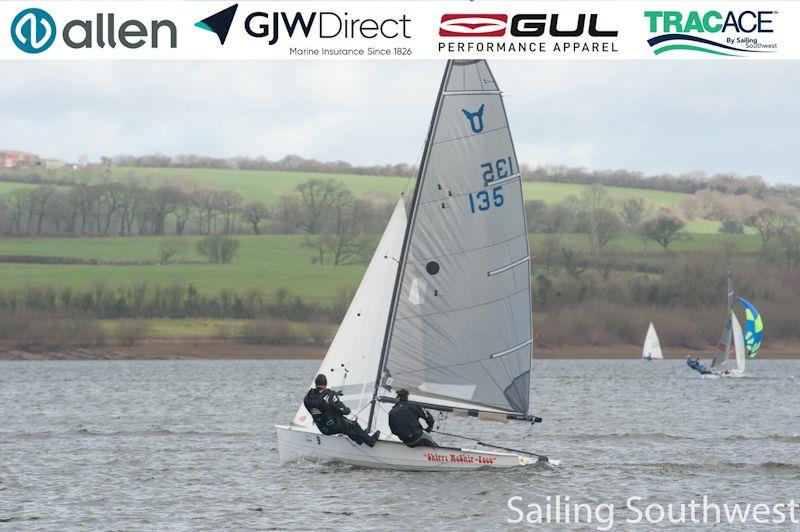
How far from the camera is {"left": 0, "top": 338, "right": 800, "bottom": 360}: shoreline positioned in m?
Result: 161

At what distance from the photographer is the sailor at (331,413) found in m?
26.5

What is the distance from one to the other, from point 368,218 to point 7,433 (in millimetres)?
149828

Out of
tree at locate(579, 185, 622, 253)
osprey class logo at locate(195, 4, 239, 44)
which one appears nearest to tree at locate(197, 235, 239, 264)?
tree at locate(579, 185, 622, 253)

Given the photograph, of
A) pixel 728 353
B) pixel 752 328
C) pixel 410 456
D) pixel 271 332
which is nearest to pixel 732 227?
pixel 271 332

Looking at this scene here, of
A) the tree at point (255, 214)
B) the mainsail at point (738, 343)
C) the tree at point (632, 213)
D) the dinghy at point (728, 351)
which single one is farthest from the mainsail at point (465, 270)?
the tree at point (255, 214)

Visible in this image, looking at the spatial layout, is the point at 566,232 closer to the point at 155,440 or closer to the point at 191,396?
the point at 191,396

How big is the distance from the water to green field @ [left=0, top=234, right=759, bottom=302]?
112 meters

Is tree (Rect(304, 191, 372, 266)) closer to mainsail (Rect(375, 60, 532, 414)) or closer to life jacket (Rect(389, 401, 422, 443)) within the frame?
mainsail (Rect(375, 60, 532, 414))

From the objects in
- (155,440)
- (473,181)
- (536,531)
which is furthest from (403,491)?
(155,440)

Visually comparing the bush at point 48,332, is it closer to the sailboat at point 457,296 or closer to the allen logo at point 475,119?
the sailboat at point 457,296

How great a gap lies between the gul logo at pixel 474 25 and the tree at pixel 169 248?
14081cm

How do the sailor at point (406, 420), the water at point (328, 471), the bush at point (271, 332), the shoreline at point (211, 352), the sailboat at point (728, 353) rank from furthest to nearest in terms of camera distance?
the bush at point (271, 332) < the shoreline at point (211, 352) < the sailboat at point (728, 353) < the sailor at point (406, 420) < the water at point (328, 471)

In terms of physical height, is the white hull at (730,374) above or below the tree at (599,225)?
below

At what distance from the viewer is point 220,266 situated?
177 meters
